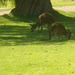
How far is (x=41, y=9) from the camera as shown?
81.9 ft

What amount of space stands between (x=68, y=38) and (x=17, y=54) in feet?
15.0

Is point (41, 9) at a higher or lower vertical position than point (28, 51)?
lower

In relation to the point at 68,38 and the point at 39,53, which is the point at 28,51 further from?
the point at 68,38

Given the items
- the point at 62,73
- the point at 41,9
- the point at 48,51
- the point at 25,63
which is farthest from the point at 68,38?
the point at 41,9

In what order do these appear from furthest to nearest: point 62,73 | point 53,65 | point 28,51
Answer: point 28,51, point 53,65, point 62,73

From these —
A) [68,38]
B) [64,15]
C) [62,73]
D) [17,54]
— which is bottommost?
[64,15]

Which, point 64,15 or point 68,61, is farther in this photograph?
point 64,15

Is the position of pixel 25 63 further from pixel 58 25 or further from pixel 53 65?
pixel 58 25

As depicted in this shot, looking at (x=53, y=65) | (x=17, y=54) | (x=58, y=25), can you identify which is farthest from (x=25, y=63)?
(x=58, y=25)

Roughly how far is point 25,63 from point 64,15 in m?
18.1

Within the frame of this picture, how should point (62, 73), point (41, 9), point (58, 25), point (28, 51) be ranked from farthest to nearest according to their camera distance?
point (41, 9) < point (58, 25) < point (28, 51) < point (62, 73)

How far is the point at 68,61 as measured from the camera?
8039mm

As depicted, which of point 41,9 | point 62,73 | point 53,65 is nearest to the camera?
point 62,73

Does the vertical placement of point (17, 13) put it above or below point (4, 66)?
below
